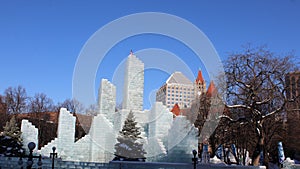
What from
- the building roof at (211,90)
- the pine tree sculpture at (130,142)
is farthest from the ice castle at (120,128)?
the building roof at (211,90)

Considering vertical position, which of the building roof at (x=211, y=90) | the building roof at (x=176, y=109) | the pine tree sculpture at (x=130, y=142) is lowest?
the pine tree sculpture at (x=130, y=142)

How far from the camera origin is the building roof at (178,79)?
14.6 metres

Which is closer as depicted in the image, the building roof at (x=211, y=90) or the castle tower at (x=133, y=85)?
the building roof at (x=211, y=90)

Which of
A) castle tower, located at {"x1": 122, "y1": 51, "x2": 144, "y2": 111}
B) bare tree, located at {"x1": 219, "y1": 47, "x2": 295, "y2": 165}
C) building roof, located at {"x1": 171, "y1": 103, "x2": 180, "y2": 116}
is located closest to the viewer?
bare tree, located at {"x1": 219, "y1": 47, "x2": 295, "y2": 165}

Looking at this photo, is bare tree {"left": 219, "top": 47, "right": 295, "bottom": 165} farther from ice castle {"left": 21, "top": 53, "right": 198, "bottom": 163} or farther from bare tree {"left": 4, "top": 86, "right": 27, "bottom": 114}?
bare tree {"left": 4, "top": 86, "right": 27, "bottom": 114}

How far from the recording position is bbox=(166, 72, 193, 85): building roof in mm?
14581

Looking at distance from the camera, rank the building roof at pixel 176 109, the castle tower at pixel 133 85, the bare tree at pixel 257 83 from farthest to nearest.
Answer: the castle tower at pixel 133 85, the building roof at pixel 176 109, the bare tree at pixel 257 83

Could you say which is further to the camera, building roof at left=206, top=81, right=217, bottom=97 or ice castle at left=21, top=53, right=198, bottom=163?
ice castle at left=21, top=53, right=198, bottom=163

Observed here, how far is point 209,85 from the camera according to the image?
15.8 metres

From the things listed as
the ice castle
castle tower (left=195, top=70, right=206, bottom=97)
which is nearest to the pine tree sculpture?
the ice castle

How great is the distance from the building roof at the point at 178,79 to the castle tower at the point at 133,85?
6298mm

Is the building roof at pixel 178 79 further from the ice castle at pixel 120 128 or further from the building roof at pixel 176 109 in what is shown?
the building roof at pixel 176 109

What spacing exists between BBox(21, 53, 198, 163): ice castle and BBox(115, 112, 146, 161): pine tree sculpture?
1.39 feet

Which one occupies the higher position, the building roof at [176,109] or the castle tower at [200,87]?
the castle tower at [200,87]
